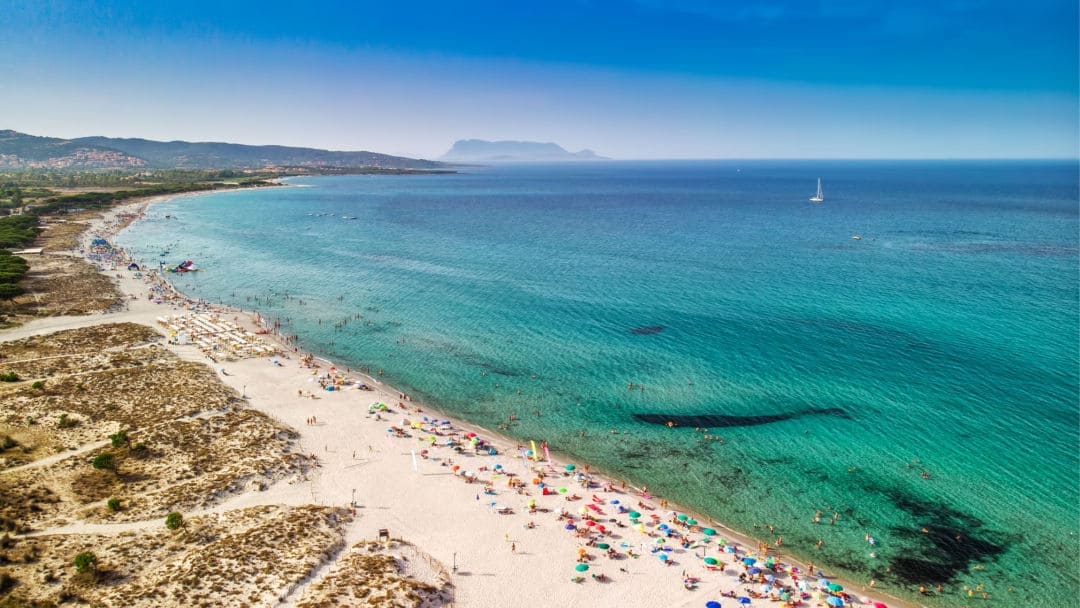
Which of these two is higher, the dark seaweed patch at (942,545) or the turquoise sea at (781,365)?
the turquoise sea at (781,365)

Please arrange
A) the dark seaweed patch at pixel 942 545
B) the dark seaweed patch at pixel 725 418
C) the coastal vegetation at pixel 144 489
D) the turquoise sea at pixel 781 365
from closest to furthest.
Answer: the coastal vegetation at pixel 144 489 < the dark seaweed patch at pixel 942 545 < the turquoise sea at pixel 781 365 < the dark seaweed patch at pixel 725 418

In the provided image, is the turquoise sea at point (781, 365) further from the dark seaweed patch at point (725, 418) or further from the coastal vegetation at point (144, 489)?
the coastal vegetation at point (144, 489)

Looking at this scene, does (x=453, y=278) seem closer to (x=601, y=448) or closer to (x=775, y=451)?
(x=601, y=448)

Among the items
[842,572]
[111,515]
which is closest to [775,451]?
[842,572]

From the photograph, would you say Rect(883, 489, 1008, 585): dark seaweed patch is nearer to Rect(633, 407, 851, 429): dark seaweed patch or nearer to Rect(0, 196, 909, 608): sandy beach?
Rect(0, 196, 909, 608): sandy beach

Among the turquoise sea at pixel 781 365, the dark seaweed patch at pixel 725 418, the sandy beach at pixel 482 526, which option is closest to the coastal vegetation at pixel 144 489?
the sandy beach at pixel 482 526

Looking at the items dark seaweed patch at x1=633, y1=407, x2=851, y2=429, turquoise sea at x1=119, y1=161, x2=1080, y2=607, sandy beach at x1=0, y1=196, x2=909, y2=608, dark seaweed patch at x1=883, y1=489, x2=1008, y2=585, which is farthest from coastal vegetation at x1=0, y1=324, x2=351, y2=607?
dark seaweed patch at x1=883, y1=489, x2=1008, y2=585

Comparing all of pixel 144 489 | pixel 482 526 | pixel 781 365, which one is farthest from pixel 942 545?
pixel 144 489
